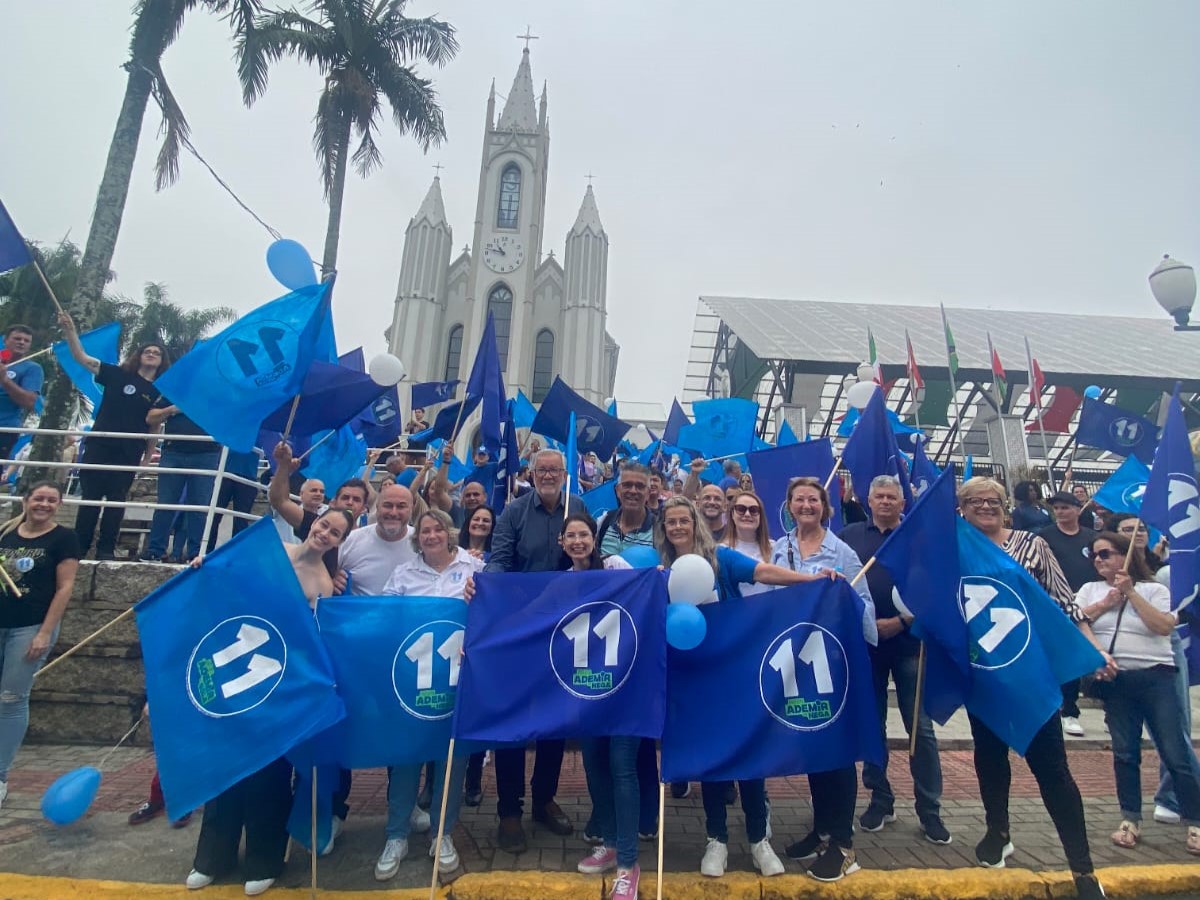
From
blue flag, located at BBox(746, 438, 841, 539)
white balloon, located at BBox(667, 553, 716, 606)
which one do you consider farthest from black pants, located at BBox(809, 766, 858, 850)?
blue flag, located at BBox(746, 438, 841, 539)

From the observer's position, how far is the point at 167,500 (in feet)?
20.1

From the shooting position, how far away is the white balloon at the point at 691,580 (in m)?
3.47

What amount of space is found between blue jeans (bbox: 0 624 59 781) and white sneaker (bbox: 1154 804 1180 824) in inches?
283

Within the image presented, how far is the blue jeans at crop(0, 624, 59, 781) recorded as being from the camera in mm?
4055

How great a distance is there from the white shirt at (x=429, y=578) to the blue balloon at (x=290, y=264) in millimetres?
2406

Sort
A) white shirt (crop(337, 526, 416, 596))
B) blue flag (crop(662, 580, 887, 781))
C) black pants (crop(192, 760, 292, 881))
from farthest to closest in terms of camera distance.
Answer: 1. white shirt (crop(337, 526, 416, 596))
2. blue flag (crop(662, 580, 887, 781))
3. black pants (crop(192, 760, 292, 881))

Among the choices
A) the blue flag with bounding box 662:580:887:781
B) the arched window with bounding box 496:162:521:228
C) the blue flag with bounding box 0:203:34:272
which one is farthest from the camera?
the arched window with bounding box 496:162:521:228

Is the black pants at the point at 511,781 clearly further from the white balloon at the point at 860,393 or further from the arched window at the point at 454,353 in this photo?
the arched window at the point at 454,353

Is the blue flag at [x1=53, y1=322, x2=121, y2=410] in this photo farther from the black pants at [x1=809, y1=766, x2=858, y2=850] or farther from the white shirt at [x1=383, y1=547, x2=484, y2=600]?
the black pants at [x1=809, y1=766, x2=858, y2=850]

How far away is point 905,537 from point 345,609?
3159 millimetres

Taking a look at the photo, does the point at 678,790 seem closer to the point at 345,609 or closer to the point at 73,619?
the point at 345,609

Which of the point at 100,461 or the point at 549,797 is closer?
the point at 549,797

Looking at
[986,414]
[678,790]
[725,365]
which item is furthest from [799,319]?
[678,790]

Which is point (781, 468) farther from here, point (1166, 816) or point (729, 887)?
point (729, 887)
